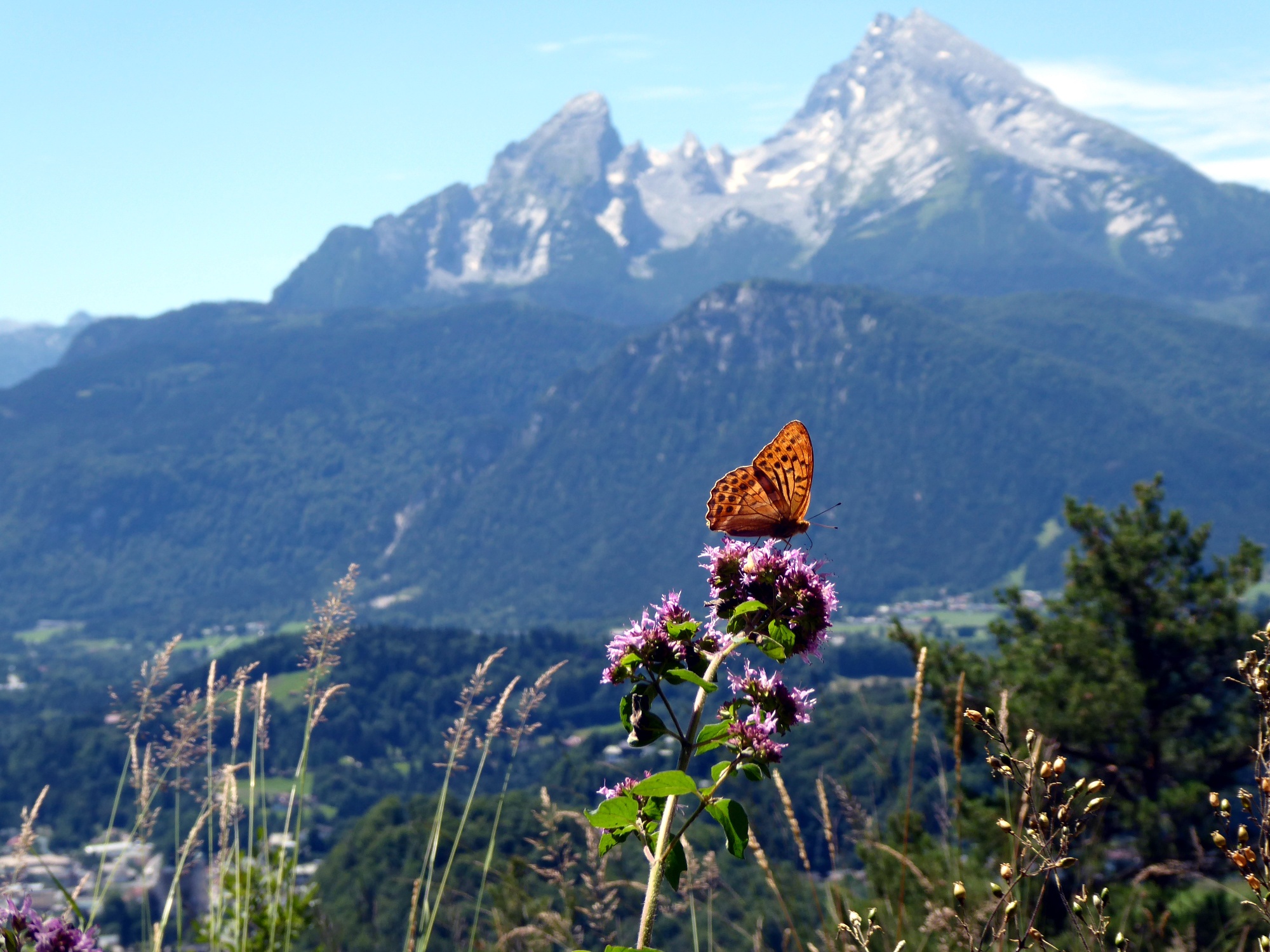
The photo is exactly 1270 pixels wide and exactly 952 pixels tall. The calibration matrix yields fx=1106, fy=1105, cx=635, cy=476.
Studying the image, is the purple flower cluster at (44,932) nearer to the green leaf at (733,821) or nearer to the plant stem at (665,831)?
the plant stem at (665,831)

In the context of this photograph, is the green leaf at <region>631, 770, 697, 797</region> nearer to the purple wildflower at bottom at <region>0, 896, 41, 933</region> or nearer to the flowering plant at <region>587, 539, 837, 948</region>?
the flowering plant at <region>587, 539, 837, 948</region>

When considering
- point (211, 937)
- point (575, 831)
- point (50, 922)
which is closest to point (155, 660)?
point (211, 937)

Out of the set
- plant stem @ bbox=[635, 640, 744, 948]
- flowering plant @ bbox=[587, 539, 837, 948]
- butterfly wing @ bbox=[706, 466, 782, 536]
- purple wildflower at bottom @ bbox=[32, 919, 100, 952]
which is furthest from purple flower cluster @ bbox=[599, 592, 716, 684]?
purple wildflower at bottom @ bbox=[32, 919, 100, 952]

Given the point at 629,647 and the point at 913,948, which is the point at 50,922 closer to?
the point at 629,647

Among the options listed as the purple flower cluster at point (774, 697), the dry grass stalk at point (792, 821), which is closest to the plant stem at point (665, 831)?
the purple flower cluster at point (774, 697)

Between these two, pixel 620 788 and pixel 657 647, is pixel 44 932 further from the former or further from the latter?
pixel 657 647

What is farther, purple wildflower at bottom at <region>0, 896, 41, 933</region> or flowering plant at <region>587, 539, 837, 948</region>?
purple wildflower at bottom at <region>0, 896, 41, 933</region>
